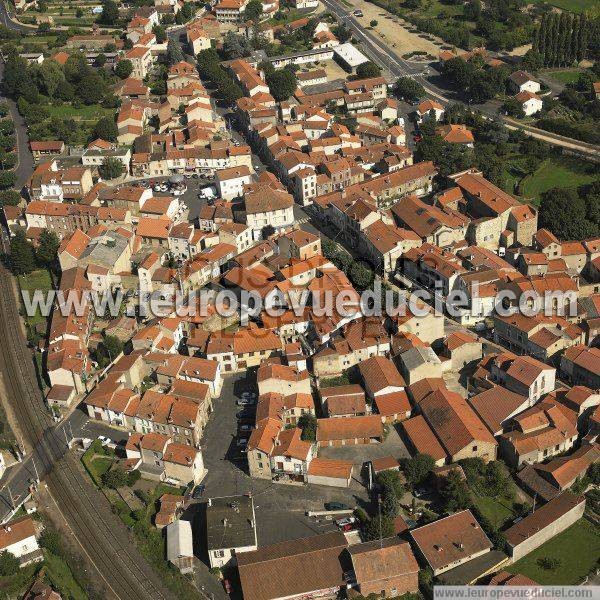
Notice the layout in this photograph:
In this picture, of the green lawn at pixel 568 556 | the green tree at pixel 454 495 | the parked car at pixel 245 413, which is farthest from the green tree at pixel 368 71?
the green lawn at pixel 568 556

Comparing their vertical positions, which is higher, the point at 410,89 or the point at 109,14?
the point at 109,14

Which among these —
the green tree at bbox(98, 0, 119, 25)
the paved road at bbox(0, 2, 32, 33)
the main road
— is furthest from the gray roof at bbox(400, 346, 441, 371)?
the paved road at bbox(0, 2, 32, 33)

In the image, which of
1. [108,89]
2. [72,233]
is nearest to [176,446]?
[72,233]

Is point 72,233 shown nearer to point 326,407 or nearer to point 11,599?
point 326,407

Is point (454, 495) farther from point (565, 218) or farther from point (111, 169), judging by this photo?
point (111, 169)

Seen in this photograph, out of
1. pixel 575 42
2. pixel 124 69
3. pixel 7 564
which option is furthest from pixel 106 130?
pixel 575 42

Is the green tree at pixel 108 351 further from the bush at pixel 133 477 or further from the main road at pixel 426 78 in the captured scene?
the main road at pixel 426 78
